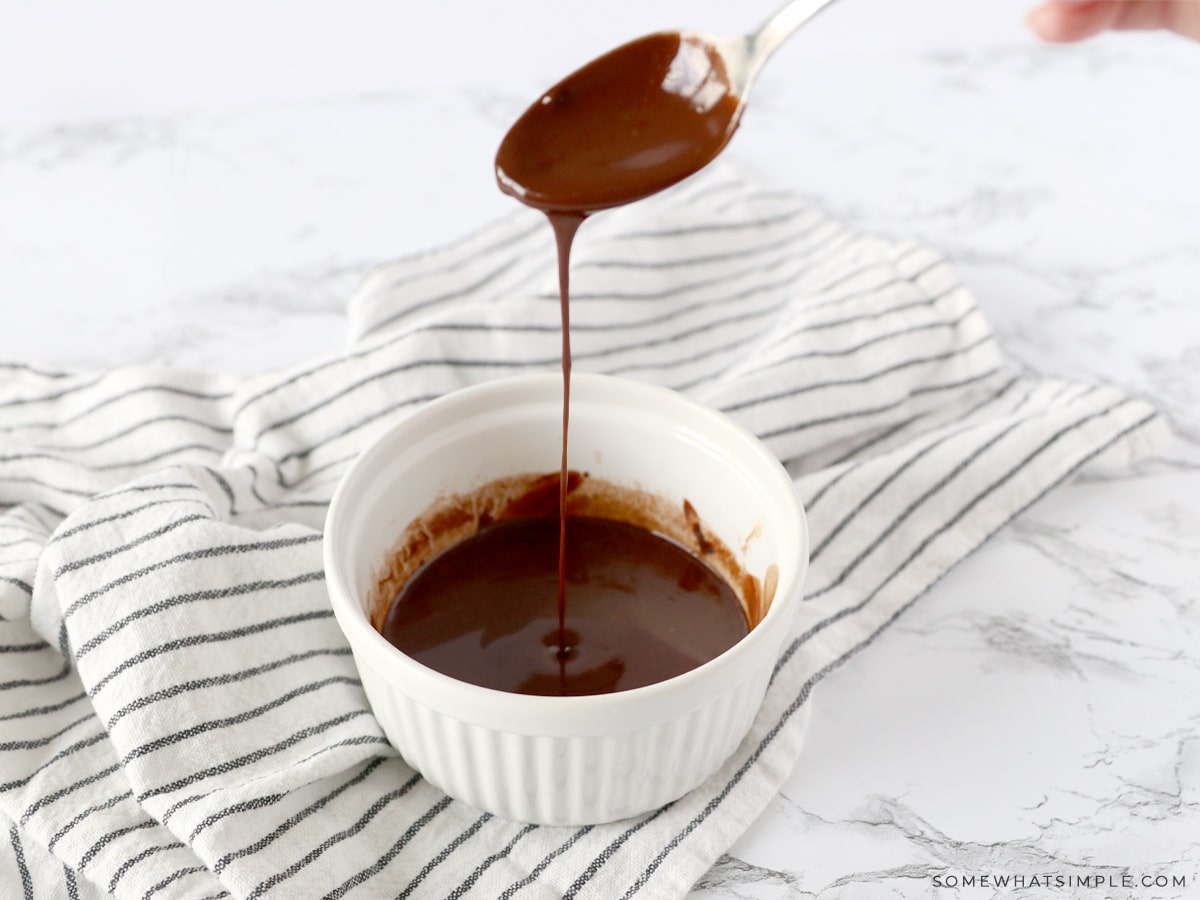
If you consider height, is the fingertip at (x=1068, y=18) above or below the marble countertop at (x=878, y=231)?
above

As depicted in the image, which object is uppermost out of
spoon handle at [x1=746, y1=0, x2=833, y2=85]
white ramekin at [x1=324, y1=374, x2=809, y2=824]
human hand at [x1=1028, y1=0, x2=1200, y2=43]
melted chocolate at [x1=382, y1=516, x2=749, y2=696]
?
spoon handle at [x1=746, y1=0, x2=833, y2=85]

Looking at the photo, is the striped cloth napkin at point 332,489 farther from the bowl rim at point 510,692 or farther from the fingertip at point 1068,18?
the fingertip at point 1068,18

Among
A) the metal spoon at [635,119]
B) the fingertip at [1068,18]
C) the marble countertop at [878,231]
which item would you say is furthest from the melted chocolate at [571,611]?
the fingertip at [1068,18]

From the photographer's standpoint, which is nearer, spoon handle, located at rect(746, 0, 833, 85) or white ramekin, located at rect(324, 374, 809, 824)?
white ramekin, located at rect(324, 374, 809, 824)

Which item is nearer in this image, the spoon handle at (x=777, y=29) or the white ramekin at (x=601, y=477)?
the white ramekin at (x=601, y=477)

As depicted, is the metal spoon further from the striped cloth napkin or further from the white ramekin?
the striped cloth napkin

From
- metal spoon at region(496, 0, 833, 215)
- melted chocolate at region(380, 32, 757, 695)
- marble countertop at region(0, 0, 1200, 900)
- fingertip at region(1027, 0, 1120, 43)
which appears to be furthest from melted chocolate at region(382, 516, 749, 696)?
fingertip at region(1027, 0, 1120, 43)
